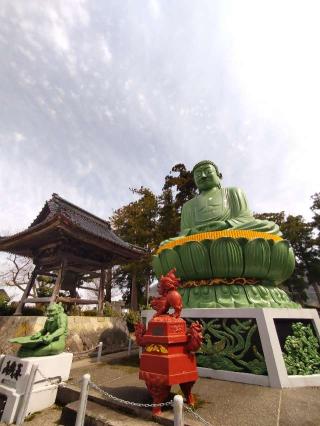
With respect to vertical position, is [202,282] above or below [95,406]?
above

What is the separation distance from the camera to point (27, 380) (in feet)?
12.7

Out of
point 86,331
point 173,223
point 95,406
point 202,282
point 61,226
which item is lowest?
point 95,406

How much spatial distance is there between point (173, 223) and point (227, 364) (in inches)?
472

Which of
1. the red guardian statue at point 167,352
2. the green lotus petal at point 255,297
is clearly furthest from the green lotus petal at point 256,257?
the red guardian statue at point 167,352

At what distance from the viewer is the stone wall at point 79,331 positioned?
7766mm

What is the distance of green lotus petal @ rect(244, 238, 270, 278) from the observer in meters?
5.52

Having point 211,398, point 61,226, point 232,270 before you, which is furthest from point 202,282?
point 61,226

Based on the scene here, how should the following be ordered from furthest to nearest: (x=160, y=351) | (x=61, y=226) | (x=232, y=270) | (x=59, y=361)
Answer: (x=61, y=226) < (x=232, y=270) < (x=59, y=361) < (x=160, y=351)

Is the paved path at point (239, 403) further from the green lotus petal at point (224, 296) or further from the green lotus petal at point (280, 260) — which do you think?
the green lotus petal at point (280, 260)

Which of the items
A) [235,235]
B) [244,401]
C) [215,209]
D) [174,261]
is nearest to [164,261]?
[174,261]

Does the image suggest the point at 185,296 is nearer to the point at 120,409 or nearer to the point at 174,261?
the point at 174,261

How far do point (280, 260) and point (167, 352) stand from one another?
392 cm

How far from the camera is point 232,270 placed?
Result: 5.59 meters

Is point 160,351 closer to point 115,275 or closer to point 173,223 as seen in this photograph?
point 173,223
